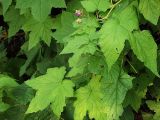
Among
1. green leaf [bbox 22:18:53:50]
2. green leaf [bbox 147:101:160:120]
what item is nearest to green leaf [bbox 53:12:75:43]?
green leaf [bbox 22:18:53:50]

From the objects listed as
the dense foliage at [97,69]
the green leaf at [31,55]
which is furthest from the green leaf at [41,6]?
the green leaf at [31,55]

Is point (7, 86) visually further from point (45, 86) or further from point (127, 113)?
point (127, 113)

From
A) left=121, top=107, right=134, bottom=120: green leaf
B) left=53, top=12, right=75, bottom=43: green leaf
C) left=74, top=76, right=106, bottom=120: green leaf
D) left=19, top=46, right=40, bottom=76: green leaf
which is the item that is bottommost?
left=19, top=46, right=40, bottom=76: green leaf

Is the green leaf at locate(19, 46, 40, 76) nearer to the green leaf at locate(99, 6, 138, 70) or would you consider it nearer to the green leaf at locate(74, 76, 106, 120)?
the green leaf at locate(74, 76, 106, 120)

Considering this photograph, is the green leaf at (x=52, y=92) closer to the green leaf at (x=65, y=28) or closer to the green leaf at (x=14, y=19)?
the green leaf at (x=65, y=28)

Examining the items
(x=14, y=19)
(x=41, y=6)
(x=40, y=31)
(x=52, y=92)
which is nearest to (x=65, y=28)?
(x=41, y=6)

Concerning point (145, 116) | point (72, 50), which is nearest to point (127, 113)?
point (145, 116)
